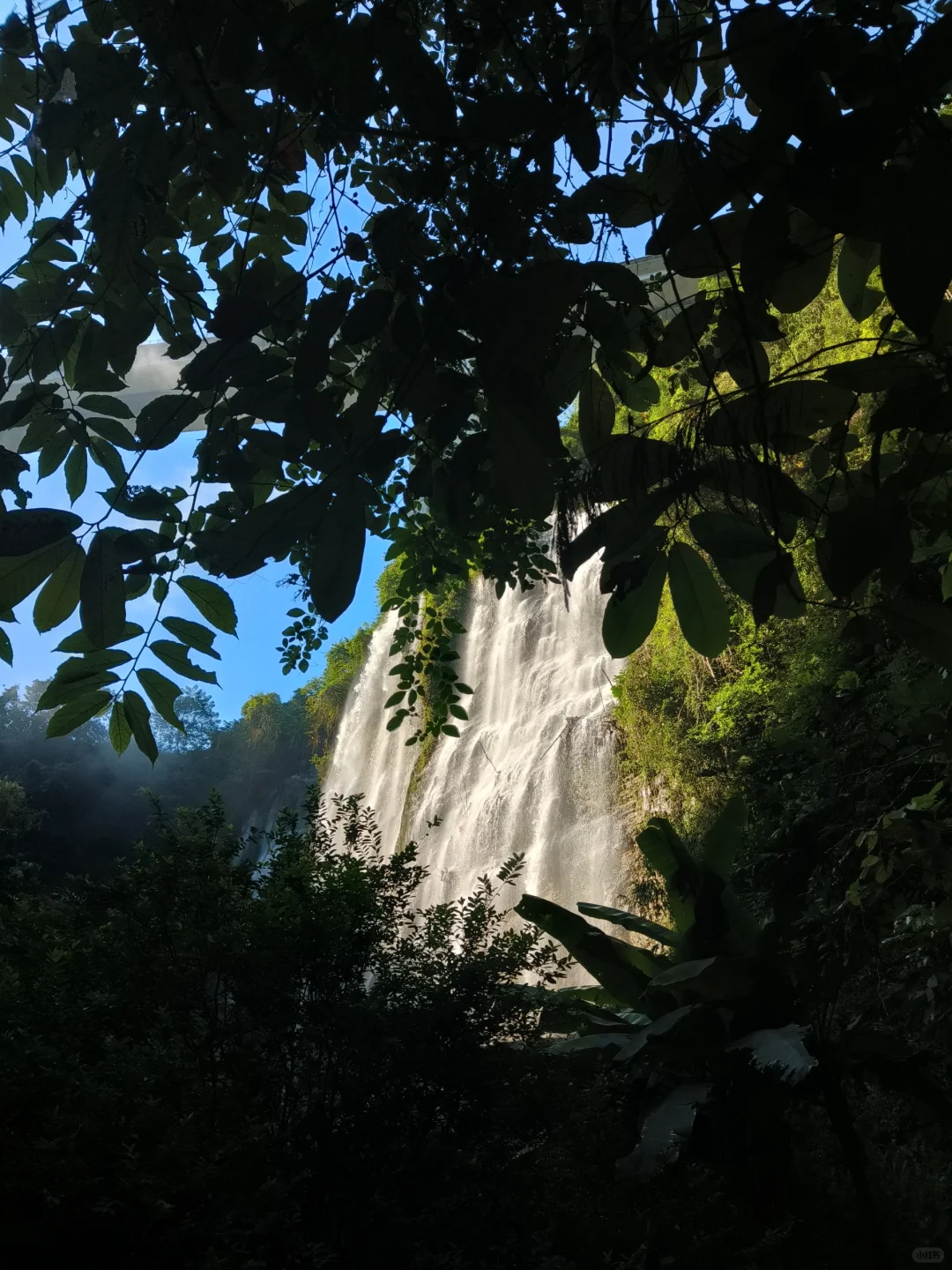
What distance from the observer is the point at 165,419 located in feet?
3.90

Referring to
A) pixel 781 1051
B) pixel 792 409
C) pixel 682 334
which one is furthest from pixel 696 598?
pixel 781 1051

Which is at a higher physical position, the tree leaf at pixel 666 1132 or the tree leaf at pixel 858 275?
the tree leaf at pixel 858 275

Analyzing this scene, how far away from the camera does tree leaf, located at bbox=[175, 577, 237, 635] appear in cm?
123

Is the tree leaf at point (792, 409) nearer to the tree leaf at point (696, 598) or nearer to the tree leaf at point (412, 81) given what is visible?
the tree leaf at point (696, 598)

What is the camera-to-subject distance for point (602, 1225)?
2547 millimetres

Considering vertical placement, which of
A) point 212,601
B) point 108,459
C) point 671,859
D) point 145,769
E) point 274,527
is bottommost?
point 274,527

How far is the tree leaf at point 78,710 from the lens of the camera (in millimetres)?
1223

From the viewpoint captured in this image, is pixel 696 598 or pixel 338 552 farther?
pixel 696 598

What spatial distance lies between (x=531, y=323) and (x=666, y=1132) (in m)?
2.99

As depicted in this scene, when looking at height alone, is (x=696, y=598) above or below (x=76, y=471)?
below

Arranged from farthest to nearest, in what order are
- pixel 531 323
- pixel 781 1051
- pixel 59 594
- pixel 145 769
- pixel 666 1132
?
pixel 145 769 < pixel 781 1051 < pixel 666 1132 < pixel 59 594 < pixel 531 323

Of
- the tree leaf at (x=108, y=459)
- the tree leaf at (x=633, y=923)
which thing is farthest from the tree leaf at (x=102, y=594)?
the tree leaf at (x=633, y=923)

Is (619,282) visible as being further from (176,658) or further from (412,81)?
(176,658)

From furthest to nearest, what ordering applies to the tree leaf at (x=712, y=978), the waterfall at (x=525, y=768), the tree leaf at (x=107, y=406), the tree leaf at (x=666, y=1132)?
the waterfall at (x=525, y=768) < the tree leaf at (x=712, y=978) < the tree leaf at (x=666, y=1132) < the tree leaf at (x=107, y=406)
